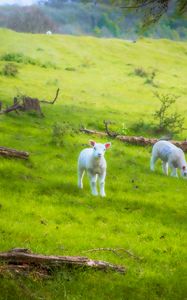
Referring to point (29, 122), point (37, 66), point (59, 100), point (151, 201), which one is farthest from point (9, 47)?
point (151, 201)

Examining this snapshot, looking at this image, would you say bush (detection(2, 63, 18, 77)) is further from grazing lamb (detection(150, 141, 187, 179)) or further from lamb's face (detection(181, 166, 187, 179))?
lamb's face (detection(181, 166, 187, 179))

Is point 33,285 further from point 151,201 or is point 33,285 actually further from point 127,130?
point 127,130

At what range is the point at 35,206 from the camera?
14727 mm

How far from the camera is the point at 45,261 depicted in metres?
9.76

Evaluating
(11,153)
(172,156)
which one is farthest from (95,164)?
(172,156)

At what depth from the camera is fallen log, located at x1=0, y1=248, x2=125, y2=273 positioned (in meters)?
9.46

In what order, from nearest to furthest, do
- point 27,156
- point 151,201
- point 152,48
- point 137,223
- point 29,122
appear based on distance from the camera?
point 137,223 → point 151,201 → point 27,156 → point 29,122 → point 152,48

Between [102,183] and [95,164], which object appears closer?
[95,164]

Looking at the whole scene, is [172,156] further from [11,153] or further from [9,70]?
[9,70]

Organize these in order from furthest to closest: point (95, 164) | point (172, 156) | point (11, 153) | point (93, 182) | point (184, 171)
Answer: point (184, 171) → point (172, 156) → point (11, 153) → point (93, 182) → point (95, 164)

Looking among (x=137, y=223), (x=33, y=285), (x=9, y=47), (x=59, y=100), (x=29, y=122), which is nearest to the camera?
(x=33, y=285)

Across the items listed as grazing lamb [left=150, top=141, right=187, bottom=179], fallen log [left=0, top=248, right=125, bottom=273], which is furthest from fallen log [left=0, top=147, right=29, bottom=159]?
fallen log [left=0, top=248, right=125, bottom=273]

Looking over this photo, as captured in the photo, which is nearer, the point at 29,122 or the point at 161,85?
the point at 29,122

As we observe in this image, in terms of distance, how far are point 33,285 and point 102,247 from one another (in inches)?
111
